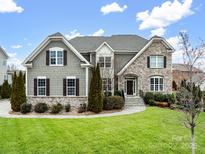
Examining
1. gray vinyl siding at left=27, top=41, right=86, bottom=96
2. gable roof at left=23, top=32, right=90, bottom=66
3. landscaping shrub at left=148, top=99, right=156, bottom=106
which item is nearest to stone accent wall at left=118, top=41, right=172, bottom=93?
landscaping shrub at left=148, top=99, right=156, bottom=106

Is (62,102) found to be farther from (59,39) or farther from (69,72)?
(59,39)

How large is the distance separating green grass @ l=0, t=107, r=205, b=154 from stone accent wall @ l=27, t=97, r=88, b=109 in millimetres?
8131

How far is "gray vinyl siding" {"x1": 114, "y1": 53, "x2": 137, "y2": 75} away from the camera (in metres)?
Answer: 34.1

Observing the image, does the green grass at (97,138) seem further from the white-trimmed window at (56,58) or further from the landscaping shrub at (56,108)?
the white-trimmed window at (56,58)

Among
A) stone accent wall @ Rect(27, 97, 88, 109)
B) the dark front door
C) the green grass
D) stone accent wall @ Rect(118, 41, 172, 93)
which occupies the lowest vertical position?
the green grass

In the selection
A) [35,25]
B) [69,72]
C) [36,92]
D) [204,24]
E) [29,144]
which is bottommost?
[29,144]

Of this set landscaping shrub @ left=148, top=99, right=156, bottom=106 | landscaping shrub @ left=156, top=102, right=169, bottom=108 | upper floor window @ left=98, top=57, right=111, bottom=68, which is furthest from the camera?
upper floor window @ left=98, top=57, right=111, bottom=68

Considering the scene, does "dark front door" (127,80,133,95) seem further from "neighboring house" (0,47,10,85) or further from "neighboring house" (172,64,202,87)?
"neighboring house" (0,47,10,85)

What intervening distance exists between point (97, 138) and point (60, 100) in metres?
13.5

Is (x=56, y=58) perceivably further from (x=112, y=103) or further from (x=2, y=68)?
(x=2, y=68)

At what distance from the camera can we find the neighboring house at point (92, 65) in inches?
1056

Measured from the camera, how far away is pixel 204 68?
509 inches

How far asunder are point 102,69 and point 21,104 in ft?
35.8

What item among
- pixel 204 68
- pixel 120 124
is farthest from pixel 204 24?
pixel 120 124
